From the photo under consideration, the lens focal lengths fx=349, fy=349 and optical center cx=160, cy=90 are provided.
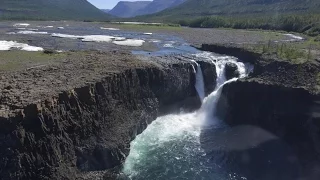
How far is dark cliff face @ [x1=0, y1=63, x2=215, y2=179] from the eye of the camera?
92.8 ft

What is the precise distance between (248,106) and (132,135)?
15.9m

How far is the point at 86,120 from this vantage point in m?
34.4

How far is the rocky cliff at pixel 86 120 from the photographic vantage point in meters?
28.4

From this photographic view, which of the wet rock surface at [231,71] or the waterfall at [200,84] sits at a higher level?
the wet rock surface at [231,71]

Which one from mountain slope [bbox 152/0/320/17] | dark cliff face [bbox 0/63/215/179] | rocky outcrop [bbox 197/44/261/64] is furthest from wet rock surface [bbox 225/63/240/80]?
mountain slope [bbox 152/0/320/17]

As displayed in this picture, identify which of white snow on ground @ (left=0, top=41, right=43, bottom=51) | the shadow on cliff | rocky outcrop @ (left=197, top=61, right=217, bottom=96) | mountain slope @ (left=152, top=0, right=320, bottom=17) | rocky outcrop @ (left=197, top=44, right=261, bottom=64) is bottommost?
the shadow on cliff

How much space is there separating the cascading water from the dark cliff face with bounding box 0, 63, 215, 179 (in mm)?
1467

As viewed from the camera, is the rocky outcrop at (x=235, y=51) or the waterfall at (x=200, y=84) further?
the rocky outcrop at (x=235, y=51)

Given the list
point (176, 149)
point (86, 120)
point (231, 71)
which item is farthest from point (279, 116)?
point (86, 120)

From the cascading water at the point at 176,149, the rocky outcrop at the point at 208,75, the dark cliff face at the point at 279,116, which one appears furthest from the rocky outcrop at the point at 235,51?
the dark cliff face at the point at 279,116

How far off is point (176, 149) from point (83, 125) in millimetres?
10986

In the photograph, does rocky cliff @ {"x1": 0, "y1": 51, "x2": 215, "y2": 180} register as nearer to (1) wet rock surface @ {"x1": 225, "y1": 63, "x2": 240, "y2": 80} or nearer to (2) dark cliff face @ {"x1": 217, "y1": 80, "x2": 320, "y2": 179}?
(2) dark cliff face @ {"x1": 217, "y1": 80, "x2": 320, "y2": 179}

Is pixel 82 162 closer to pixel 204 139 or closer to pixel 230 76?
pixel 204 139

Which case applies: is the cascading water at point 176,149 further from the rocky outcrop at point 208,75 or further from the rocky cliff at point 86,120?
the rocky cliff at point 86,120
